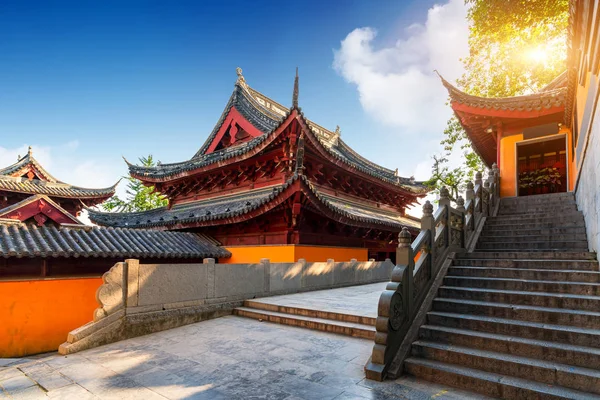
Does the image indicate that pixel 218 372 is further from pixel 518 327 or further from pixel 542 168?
pixel 542 168

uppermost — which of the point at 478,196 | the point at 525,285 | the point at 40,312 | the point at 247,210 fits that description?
the point at 478,196

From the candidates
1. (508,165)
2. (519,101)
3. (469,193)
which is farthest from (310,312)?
(519,101)

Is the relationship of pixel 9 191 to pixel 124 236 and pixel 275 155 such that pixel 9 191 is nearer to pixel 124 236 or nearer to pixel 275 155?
pixel 124 236

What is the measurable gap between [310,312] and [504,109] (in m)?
8.49

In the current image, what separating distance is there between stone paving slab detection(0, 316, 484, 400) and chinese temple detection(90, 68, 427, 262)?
4899mm

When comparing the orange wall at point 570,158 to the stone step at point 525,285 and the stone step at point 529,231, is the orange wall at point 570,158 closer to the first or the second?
the stone step at point 529,231

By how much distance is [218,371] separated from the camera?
409 cm

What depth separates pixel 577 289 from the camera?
4227 millimetres

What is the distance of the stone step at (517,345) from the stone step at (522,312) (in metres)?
0.38

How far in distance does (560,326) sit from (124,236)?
977 centimetres

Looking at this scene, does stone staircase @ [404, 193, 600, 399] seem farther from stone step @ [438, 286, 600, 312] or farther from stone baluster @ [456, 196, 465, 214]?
stone baluster @ [456, 196, 465, 214]

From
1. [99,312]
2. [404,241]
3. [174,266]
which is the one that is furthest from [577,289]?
[99,312]

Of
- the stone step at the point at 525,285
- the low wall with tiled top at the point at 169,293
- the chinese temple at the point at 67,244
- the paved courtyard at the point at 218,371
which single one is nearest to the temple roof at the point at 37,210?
the chinese temple at the point at 67,244

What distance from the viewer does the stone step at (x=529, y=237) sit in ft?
20.0
